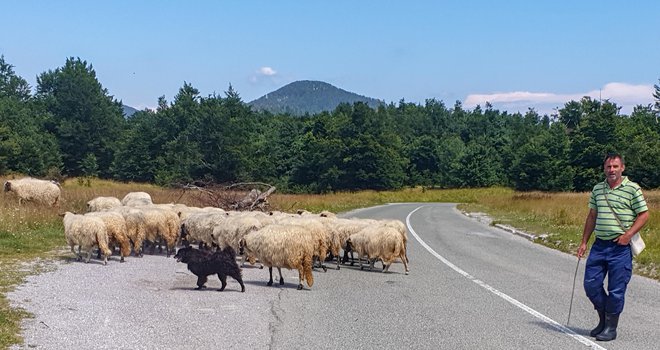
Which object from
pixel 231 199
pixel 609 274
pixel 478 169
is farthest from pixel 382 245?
pixel 478 169

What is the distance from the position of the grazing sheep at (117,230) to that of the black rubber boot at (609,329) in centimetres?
1040

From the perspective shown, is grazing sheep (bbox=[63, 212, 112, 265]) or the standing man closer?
the standing man

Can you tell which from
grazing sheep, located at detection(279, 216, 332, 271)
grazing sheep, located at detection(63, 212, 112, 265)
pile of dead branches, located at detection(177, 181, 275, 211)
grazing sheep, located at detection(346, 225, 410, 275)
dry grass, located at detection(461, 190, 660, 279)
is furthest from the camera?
pile of dead branches, located at detection(177, 181, 275, 211)

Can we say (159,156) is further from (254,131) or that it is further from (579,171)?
(579,171)

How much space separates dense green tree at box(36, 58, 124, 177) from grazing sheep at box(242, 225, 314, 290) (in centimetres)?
7931

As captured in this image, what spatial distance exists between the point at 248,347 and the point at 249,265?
7.41m

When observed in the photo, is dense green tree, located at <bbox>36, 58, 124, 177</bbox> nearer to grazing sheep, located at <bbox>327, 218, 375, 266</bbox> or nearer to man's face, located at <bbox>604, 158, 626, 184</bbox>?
grazing sheep, located at <bbox>327, 218, 375, 266</bbox>

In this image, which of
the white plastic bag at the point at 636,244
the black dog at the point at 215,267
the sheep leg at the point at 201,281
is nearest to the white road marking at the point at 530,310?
the white plastic bag at the point at 636,244

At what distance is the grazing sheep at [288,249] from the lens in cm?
1169

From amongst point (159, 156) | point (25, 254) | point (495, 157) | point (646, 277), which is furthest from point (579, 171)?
point (25, 254)

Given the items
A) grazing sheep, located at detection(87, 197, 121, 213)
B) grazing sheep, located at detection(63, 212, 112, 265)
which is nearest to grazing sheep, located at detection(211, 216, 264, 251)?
grazing sheep, located at detection(63, 212, 112, 265)

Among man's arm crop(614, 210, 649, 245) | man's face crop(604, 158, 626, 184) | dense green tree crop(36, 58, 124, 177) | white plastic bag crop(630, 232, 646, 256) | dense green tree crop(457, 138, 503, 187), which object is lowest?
dense green tree crop(457, 138, 503, 187)

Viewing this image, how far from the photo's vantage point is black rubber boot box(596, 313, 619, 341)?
7957 mm

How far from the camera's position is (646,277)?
14.4m
